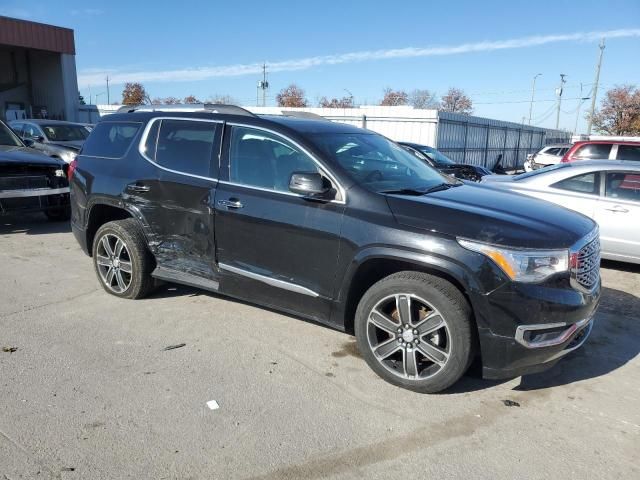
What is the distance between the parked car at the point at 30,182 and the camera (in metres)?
7.78

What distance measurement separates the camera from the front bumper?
314 centimetres

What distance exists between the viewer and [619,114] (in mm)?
50406

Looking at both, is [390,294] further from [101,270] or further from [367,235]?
[101,270]

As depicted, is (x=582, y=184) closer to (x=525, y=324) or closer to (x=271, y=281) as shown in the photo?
(x=525, y=324)

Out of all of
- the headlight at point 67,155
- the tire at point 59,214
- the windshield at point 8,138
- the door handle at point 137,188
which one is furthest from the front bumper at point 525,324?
the headlight at point 67,155

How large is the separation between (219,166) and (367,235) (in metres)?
1.55

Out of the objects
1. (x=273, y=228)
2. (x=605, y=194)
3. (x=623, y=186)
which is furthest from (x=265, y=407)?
(x=623, y=186)

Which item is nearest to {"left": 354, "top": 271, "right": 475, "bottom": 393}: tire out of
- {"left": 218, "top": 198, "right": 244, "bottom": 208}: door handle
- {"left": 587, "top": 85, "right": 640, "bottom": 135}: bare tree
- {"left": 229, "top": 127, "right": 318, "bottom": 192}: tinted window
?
{"left": 229, "top": 127, "right": 318, "bottom": 192}: tinted window

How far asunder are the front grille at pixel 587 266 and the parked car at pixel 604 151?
29.4 feet

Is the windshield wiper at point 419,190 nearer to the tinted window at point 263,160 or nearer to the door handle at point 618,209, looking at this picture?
the tinted window at point 263,160

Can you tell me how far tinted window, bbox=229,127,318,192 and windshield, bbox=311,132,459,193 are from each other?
212 millimetres

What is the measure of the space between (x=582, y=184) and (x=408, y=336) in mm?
4848

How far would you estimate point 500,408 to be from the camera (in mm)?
3377

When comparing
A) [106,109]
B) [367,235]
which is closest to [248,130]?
[367,235]
